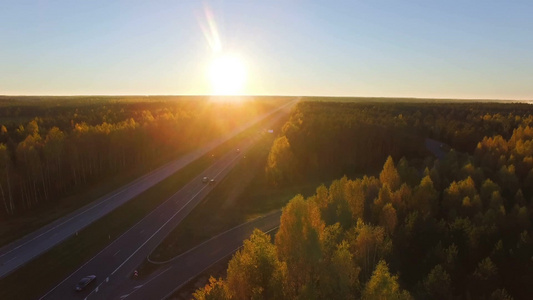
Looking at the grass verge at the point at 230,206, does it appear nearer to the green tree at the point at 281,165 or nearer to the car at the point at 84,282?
the green tree at the point at 281,165

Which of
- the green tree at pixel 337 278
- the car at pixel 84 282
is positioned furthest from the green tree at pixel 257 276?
the car at pixel 84 282

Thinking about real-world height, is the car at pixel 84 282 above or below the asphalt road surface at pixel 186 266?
above

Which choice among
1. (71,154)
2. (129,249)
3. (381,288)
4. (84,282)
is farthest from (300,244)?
(71,154)

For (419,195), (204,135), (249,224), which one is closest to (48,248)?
(249,224)

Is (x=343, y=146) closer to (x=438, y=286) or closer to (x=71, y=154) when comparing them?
(x=438, y=286)

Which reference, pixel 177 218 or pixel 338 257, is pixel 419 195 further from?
pixel 177 218

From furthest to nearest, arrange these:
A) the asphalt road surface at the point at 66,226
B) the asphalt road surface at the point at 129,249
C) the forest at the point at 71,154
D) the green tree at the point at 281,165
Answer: the green tree at the point at 281,165
the forest at the point at 71,154
the asphalt road surface at the point at 66,226
the asphalt road surface at the point at 129,249
